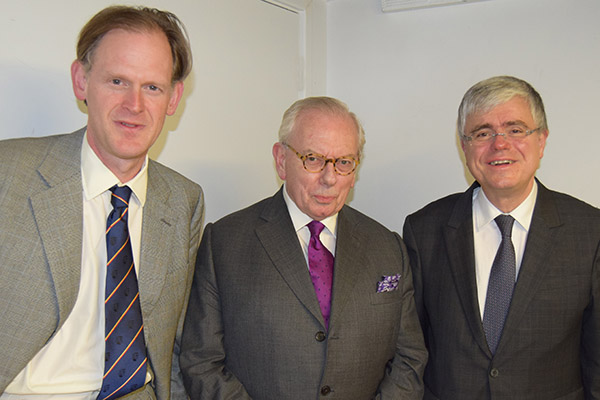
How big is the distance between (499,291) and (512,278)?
68 mm

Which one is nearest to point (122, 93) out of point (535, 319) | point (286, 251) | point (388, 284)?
point (286, 251)

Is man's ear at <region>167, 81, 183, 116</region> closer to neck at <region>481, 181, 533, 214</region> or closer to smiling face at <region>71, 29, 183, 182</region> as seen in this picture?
smiling face at <region>71, 29, 183, 182</region>

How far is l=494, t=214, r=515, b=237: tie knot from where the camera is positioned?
7.02 feet

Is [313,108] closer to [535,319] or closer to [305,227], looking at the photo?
[305,227]

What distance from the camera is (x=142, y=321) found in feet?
5.89

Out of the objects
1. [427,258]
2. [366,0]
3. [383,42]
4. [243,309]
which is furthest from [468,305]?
[366,0]

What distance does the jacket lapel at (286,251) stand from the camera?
196 cm

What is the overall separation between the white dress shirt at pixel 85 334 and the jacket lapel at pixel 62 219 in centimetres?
4

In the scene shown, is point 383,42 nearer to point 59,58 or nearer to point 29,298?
point 59,58

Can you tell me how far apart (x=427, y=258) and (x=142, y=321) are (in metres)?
1.15

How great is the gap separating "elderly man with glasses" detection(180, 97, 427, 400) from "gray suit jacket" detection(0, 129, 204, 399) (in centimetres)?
18

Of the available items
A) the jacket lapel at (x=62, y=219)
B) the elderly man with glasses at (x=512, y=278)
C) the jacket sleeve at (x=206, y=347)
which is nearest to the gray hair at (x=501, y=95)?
the elderly man with glasses at (x=512, y=278)

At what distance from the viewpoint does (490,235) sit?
221cm

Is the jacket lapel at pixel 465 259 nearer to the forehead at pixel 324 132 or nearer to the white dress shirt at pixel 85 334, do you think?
the forehead at pixel 324 132
